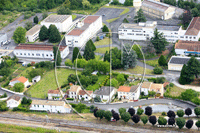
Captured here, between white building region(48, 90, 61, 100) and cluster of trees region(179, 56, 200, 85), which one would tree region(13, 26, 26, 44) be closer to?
white building region(48, 90, 61, 100)

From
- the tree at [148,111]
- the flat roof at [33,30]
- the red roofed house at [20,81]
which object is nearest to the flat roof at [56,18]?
the flat roof at [33,30]

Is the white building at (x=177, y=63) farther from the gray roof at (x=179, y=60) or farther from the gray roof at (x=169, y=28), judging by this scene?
the gray roof at (x=169, y=28)

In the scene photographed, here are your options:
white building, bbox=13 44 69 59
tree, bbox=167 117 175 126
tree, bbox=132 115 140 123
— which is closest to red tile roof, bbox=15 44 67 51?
white building, bbox=13 44 69 59

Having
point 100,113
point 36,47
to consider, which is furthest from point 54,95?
point 36,47

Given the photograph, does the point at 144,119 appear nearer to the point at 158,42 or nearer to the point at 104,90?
the point at 104,90

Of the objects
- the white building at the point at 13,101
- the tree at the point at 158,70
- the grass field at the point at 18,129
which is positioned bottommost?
the grass field at the point at 18,129

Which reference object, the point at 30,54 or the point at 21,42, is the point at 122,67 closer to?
the point at 30,54
